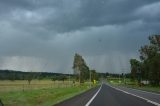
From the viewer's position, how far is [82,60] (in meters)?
160

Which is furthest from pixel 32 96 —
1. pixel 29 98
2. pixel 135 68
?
pixel 135 68

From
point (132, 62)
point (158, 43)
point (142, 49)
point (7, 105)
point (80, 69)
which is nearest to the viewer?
point (7, 105)

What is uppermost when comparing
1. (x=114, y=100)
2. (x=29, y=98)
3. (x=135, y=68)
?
(x=135, y=68)

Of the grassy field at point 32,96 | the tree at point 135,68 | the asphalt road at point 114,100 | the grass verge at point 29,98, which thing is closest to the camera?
the asphalt road at point 114,100

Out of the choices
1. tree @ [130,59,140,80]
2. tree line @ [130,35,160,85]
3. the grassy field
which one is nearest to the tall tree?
tree line @ [130,35,160,85]

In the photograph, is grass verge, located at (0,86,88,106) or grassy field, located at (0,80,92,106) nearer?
grass verge, located at (0,86,88,106)

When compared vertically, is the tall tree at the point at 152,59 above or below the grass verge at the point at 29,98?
above

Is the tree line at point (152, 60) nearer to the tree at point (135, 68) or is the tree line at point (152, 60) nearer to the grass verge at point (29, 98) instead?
the tree at point (135, 68)

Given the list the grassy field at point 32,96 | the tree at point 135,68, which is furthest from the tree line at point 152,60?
the grassy field at point 32,96

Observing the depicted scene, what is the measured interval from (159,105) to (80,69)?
442 feet

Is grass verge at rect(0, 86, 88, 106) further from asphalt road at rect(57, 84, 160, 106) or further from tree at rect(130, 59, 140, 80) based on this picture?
tree at rect(130, 59, 140, 80)

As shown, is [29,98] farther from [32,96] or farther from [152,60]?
[152,60]

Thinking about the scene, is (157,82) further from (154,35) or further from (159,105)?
(159,105)

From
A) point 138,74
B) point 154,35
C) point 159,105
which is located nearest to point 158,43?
point 154,35
